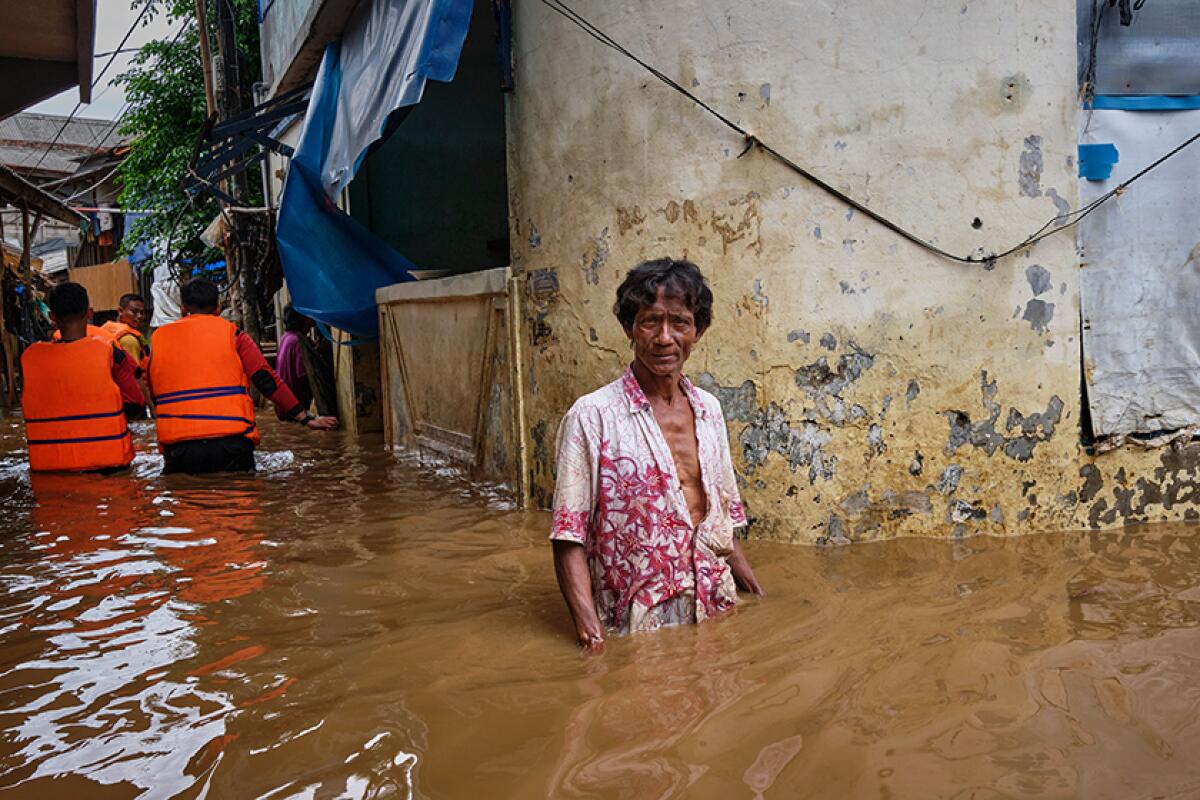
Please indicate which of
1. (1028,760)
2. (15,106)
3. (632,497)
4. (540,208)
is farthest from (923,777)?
(15,106)

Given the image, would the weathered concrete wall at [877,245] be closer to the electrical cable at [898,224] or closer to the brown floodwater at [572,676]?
the electrical cable at [898,224]

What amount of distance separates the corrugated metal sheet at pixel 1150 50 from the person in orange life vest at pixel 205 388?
509 cm

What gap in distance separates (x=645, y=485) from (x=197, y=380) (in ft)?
14.7

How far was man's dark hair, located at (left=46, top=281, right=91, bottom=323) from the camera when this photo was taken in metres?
6.41

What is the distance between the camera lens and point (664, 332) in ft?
9.93

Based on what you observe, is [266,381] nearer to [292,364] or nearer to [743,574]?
[292,364]

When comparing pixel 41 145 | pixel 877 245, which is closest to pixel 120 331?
pixel 877 245

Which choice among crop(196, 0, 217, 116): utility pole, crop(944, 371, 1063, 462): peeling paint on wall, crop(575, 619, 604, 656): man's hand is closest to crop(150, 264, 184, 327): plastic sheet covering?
crop(196, 0, 217, 116): utility pole

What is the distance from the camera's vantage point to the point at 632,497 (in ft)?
9.98

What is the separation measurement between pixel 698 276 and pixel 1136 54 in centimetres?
265

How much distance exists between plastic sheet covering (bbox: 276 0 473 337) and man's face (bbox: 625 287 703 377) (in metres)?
2.94

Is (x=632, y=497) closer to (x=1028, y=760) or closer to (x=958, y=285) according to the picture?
Result: (x=1028, y=760)

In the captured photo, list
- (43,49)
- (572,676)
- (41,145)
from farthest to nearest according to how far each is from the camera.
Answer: (41,145), (43,49), (572,676)

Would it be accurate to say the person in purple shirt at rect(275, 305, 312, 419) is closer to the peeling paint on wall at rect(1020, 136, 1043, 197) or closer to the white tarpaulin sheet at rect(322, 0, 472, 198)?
the white tarpaulin sheet at rect(322, 0, 472, 198)
